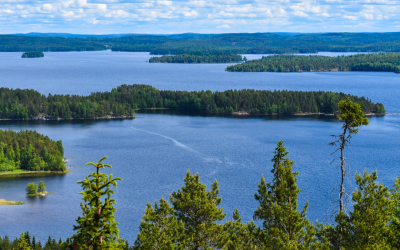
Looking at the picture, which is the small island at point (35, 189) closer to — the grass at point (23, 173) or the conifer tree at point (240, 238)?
the grass at point (23, 173)

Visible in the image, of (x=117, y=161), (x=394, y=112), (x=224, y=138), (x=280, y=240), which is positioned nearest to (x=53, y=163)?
(x=117, y=161)

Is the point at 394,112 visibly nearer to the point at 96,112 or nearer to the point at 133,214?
the point at 96,112

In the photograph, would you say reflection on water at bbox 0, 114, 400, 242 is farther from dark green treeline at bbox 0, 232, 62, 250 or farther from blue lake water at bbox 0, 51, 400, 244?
dark green treeline at bbox 0, 232, 62, 250

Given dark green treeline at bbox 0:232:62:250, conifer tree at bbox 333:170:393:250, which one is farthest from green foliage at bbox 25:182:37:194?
conifer tree at bbox 333:170:393:250

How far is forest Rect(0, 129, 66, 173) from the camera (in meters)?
88.1

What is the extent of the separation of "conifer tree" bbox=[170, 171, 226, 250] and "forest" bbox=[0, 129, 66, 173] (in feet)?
197

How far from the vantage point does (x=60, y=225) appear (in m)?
60.6

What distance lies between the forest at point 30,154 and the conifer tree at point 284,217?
→ 2531 inches

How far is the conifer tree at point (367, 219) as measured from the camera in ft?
82.7

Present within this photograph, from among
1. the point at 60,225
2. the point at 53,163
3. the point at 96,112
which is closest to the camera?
the point at 60,225

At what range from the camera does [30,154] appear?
295 feet

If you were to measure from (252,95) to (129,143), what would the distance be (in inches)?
2444

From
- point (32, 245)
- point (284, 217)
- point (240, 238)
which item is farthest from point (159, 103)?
point (284, 217)

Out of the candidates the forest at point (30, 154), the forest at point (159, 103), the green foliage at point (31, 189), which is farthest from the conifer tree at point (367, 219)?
the forest at point (159, 103)
